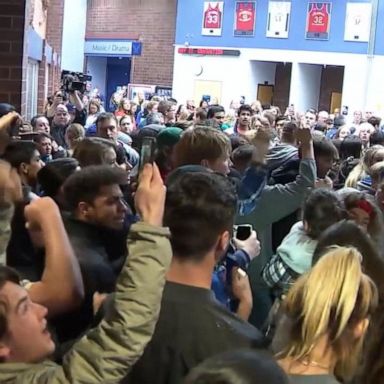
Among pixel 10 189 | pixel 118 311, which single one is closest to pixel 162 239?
pixel 118 311

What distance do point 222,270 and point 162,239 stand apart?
1.13m

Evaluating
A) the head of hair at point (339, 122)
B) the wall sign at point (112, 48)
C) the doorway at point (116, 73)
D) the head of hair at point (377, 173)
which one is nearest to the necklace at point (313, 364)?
the head of hair at point (377, 173)

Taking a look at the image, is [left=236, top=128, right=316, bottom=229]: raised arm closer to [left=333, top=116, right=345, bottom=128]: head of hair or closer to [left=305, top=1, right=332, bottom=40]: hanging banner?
[left=333, top=116, right=345, bottom=128]: head of hair

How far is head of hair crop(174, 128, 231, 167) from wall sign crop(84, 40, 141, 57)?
21.1 m

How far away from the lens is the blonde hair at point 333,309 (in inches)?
79.0

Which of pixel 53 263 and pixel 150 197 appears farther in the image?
pixel 53 263

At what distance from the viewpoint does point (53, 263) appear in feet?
7.23

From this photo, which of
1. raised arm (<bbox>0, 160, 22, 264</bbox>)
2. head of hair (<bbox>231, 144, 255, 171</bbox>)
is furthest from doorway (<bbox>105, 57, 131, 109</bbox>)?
raised arm (<bbox>0, 160, 22, 264</bbox>)

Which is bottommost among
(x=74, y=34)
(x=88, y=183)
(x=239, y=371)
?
(x=239, y=371)

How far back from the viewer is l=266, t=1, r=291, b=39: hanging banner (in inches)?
818

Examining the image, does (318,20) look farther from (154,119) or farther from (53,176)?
(53,176)

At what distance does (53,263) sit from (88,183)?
701mm

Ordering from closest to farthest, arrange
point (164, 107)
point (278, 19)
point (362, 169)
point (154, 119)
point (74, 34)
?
point (362, 169), point (154, 119), point (164, 107), point (278, 19), point (74, 34)

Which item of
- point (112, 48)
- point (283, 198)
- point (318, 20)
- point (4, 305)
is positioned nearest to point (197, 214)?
point (4, 305)
